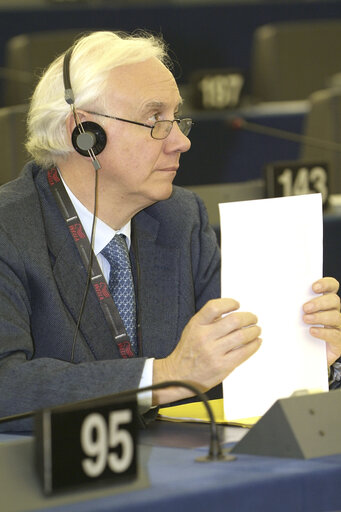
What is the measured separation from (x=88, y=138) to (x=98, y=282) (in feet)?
0.90

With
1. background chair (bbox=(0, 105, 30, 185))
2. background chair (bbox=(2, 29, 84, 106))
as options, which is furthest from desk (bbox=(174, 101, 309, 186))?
background chair (bbox=(0, 105, 30, 185))

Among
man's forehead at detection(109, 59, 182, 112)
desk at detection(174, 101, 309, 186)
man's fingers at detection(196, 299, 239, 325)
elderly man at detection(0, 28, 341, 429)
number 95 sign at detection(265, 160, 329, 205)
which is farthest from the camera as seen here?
desk at detection(174, 101, 309, 186)

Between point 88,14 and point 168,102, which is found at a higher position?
point 88,14

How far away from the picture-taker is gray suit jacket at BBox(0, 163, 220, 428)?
1.67 metres

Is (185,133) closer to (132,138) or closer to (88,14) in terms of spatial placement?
(132,138)

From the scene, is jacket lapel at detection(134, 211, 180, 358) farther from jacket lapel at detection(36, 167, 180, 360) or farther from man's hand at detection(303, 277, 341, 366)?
man's hand at detection(303, 277, 341, 366)

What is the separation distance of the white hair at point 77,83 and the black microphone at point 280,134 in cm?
194

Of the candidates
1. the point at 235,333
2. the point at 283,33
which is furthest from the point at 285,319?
the point at 283,33

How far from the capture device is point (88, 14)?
20.0ft

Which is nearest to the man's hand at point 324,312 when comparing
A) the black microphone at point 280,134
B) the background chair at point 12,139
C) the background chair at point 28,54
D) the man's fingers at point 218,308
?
the man's fingers at point 218,308

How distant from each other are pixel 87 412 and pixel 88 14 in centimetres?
515

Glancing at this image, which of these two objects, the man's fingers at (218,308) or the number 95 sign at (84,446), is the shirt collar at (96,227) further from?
the number 95 sign at (84,446)

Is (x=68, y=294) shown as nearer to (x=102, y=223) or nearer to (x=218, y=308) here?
(x=102, y=223)

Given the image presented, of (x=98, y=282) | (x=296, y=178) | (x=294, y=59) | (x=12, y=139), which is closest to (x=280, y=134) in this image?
(x=296, y=178)
